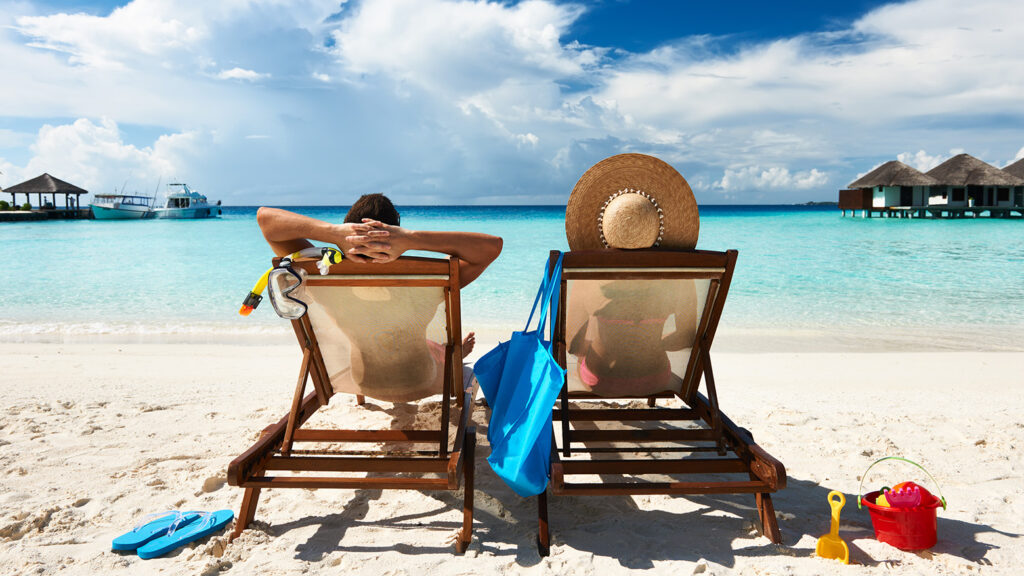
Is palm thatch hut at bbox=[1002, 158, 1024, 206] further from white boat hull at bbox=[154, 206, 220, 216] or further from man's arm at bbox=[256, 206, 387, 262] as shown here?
white boat hull at bbox=[154, 206, 220, 216]

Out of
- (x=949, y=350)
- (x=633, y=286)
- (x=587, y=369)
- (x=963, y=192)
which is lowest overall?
(x=949, y=350)

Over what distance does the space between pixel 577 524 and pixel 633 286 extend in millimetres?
998

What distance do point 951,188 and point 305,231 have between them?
42680 mm

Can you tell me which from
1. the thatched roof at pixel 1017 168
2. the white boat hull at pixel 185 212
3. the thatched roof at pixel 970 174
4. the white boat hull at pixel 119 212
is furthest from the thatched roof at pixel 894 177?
the white boat hull at pixel 119 212

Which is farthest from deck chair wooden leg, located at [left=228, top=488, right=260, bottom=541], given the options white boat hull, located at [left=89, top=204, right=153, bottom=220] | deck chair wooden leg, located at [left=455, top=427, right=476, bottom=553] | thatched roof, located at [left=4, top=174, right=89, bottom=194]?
white boat hull, located at [left=89, top=204, right=153, bottom=220]

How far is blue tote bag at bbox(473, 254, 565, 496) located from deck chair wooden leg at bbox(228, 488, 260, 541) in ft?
3.04

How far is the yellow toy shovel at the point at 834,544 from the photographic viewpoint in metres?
2.03

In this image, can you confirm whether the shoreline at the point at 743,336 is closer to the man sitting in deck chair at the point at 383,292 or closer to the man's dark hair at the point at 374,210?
the man sitting in deck chair at the point at 383,292

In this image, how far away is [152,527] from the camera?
87.0 inches

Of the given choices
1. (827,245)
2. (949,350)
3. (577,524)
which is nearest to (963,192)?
(827,245)

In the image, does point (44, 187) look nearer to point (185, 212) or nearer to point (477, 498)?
point (185, 212)

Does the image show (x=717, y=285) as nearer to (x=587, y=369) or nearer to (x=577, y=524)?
(x=587, y=369)

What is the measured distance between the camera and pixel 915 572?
1958 mm

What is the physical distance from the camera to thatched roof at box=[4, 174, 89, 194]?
4023cm
